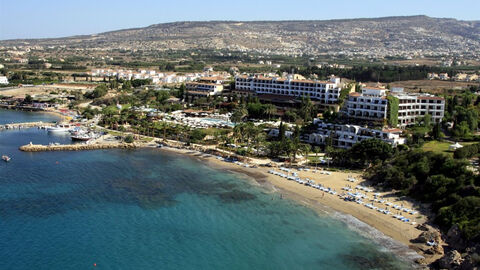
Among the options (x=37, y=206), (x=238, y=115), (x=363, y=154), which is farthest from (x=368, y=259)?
(x=238, y=115)

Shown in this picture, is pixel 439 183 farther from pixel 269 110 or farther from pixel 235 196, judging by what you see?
pixel 269 110

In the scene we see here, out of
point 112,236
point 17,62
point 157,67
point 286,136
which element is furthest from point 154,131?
point 17,62

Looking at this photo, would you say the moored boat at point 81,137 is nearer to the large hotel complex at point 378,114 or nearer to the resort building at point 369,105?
the large hotel complex at point 378,114

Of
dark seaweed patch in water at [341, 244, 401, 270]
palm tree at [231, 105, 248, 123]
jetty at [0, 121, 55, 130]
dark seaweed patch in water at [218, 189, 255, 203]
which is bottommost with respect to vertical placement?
dark seaweed patch in water at [341, 244, 401, 270]

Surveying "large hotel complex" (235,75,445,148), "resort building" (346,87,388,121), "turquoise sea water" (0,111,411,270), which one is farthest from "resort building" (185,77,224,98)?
"turquoise sea water" (0,111,411,270)

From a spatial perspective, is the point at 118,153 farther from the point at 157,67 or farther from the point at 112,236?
the point at 157,67

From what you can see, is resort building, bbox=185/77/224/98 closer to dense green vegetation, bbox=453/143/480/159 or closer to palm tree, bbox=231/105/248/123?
palm tree, bbox=231/105/248/123

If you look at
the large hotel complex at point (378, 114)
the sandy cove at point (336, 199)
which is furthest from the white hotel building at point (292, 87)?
the sandy cove at point (336, 199)
